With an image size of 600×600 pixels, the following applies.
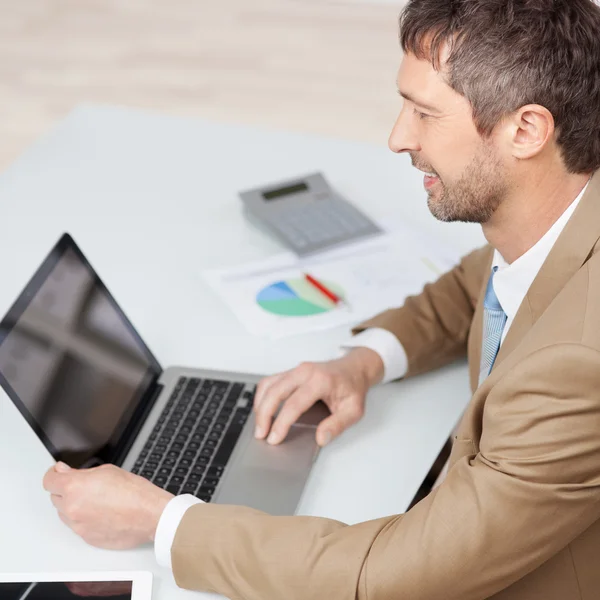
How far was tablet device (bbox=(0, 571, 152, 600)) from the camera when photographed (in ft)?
3.83

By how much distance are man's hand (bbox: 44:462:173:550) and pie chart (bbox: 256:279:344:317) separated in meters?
0.51

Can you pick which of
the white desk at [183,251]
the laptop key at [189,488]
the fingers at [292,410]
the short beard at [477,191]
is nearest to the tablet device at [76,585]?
the white desk at [183,251]

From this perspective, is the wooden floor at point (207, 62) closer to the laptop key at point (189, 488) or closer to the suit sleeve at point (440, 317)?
the suit sleeve at point (440, 317)

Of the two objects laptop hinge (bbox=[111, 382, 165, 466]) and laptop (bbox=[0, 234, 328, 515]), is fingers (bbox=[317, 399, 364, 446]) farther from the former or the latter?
laptop hinge (bbox=[111, 382, 165, 466])

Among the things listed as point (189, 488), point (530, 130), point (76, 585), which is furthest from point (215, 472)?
point (530, 130)

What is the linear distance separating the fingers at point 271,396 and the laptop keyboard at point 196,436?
34 mm

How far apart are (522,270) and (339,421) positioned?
334 millimetres

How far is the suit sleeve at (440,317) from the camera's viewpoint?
5.34 ft

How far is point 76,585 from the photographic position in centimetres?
118

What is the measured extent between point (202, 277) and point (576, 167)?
730mm

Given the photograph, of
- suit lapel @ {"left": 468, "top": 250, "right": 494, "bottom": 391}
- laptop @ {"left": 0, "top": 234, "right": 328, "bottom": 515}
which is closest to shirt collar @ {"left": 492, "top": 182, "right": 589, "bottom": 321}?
suit lapel @ {"left": 468, "top": 250, "right": 494, "bottom": 391}

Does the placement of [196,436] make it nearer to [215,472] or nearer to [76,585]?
[215,472]

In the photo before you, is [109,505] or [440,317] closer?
[109,505]

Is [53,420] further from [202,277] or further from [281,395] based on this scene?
[202,277]
